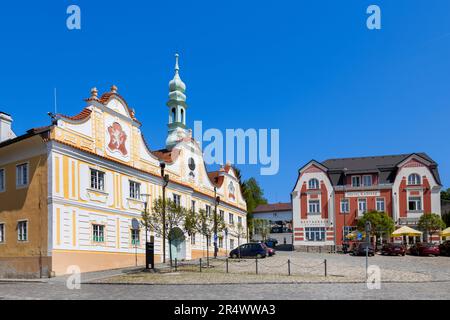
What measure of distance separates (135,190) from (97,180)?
171 inches

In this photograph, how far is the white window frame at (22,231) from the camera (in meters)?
28.0

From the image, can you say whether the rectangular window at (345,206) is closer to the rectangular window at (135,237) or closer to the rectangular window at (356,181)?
the rectangular window at (356,181)

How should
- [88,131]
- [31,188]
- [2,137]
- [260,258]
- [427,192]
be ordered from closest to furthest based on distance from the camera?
[31,188] < [88,131] < [2,137] < [260,258] < [427,192]

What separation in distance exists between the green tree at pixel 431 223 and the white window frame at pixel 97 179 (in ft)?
132

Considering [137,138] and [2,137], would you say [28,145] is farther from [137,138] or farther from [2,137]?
[137,138]

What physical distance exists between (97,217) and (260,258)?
15267 millimetres

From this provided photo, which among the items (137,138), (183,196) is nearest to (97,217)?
(137,138)

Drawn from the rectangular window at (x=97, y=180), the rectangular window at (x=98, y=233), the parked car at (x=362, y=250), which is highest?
the rectangular window at (x=97, y=180)

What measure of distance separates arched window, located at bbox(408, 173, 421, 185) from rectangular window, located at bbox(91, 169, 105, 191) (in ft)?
147

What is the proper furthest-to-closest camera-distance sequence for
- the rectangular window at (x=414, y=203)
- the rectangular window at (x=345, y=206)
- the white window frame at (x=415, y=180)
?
the rectangular window at (x=345, y=206) < the white window frame at (x=415, y=180) < the rectangular window at (x=414, y=203)

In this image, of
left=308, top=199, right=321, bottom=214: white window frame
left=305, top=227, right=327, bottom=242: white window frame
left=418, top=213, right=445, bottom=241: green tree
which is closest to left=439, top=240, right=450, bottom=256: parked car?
left=418, top=213, right=445, bottom=241: green tree

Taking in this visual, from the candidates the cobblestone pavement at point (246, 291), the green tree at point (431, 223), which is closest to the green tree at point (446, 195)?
the green tree at point (431, 223)

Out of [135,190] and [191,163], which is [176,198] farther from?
[135,190]

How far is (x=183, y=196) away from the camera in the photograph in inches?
1646
